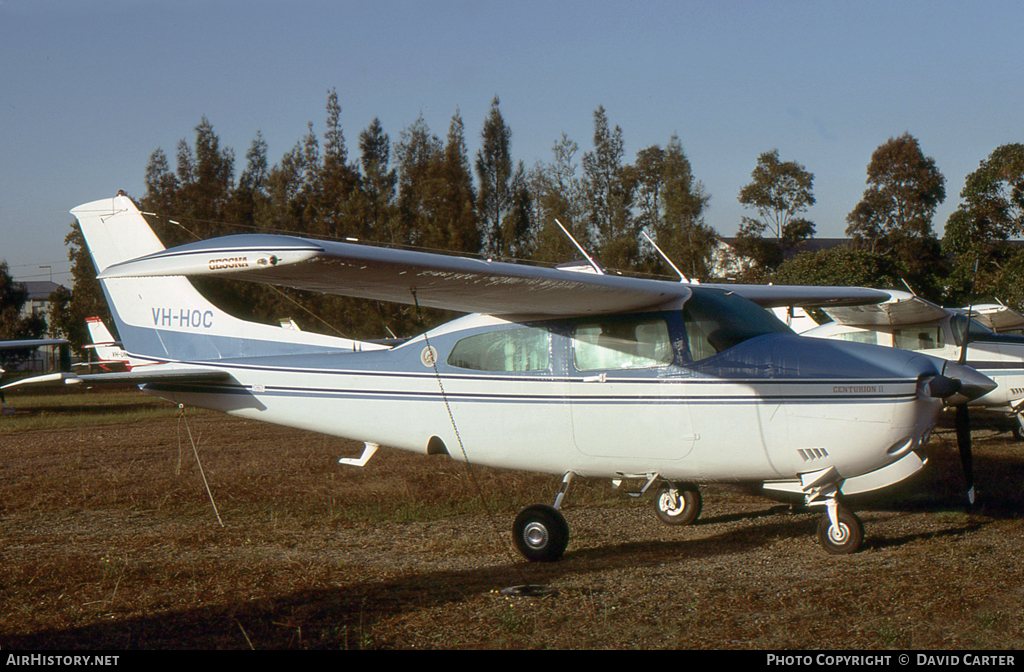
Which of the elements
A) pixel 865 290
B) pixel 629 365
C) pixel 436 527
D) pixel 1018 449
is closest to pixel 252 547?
pixel 436 527

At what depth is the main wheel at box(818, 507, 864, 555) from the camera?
20.2 ft

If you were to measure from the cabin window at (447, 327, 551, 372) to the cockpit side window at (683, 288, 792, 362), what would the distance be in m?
1.22

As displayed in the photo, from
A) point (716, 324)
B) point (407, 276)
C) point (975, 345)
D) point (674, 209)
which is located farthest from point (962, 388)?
point (674, 209)

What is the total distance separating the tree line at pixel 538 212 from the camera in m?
30.4

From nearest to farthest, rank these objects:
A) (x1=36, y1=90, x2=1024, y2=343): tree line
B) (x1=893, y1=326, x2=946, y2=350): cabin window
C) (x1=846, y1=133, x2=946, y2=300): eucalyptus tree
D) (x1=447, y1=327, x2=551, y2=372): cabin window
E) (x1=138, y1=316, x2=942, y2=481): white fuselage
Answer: (x1=138, y1=316, x2=942, y2=481): white fuselage
(x1=447, y1=327, x2=551, y2=372): cabin window
(x1=893, y1=326, x2=946, y2=350): cabin window
(x1=36, y1=90, x2=1024, y2=343): tree line
(x1=846, y1=133, x2=946, y2=300): eucalyptus tree

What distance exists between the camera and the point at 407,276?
5.18 metres

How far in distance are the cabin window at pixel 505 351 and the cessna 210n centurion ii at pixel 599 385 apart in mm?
13

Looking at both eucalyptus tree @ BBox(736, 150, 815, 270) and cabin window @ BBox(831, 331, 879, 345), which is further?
eucalyptus tree @ BBox(736, 150, 815, 270)

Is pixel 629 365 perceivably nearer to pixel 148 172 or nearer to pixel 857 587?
pixel 857 587

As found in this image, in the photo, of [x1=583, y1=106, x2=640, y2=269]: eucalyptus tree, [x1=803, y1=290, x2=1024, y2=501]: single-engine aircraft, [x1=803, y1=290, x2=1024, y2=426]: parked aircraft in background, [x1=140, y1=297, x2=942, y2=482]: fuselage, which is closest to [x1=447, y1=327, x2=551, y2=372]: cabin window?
[x1=140, y1=297, x2=942, y2=482]: fuselage

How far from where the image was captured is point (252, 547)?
676cm

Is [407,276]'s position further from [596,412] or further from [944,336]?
[944,336]

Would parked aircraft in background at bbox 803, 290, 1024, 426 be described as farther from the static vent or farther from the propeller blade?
the static vent

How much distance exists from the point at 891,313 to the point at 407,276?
10391 millimetres
